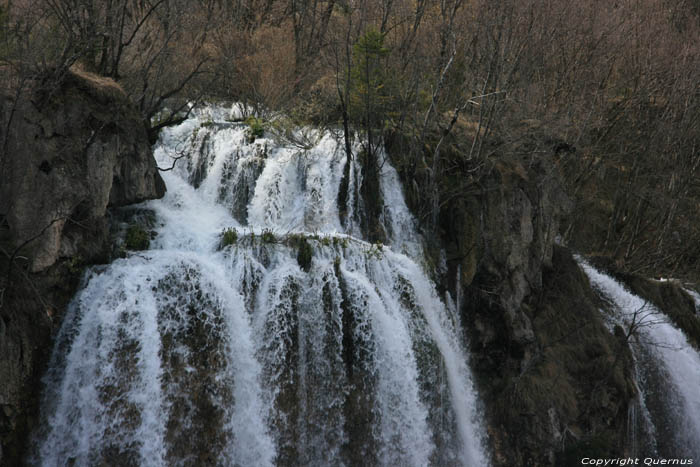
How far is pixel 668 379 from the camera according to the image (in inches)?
448

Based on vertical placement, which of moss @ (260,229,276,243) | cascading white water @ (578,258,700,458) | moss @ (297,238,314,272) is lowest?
cascading white water @ (578,258,700,458)

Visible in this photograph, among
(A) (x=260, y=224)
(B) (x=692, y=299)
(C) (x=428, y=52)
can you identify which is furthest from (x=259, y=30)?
(B) (x=692, y=299)

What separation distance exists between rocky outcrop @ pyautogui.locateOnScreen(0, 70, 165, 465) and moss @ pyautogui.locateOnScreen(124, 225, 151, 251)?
18.9 inches

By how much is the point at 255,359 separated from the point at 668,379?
30.9ft

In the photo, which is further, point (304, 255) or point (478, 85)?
point (478, 85)

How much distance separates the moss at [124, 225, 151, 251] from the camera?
830 centimetres

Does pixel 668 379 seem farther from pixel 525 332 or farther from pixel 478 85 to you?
pixel 478 85

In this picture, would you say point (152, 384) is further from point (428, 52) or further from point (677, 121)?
point (677, 121)

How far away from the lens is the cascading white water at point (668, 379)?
10.9m

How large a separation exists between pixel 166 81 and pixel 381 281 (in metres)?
A: 7.04

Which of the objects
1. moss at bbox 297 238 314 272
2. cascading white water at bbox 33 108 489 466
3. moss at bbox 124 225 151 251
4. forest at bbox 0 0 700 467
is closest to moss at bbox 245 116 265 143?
forest at bbox 0 0 700 467

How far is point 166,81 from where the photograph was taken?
1173cm

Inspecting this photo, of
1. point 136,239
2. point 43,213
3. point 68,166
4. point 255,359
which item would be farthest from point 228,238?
point 43,213

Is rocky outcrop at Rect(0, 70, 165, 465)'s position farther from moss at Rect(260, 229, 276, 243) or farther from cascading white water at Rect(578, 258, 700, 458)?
cascading white water at Rect(578, 258, 700, 458)
